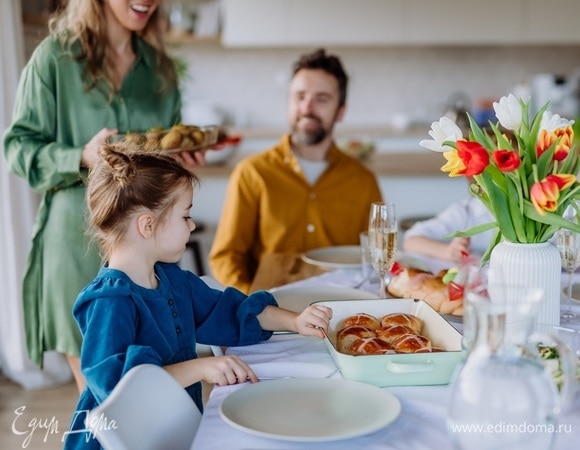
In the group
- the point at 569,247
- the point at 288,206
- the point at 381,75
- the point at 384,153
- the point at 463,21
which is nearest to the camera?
the point at 569,247

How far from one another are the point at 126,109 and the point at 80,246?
44 centimetres

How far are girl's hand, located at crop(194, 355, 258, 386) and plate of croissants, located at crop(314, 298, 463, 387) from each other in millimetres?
160

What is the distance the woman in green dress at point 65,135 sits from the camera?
7.41 feet

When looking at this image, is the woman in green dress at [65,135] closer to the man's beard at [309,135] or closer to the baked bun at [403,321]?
the man's beard at [309,135]

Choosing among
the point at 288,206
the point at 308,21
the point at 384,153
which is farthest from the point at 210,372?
the point at 308,21

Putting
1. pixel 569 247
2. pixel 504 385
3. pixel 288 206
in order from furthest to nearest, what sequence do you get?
pixel 288 206 < pixel 569 247 < pixel 504 385

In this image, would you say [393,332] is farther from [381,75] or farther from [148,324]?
[381,75]

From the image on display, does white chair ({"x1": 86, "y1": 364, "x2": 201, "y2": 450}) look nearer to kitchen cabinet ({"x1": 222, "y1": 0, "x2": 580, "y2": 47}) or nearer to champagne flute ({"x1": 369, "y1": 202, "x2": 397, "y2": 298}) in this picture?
champagne flute ({"x1": 369, "y1": 202, "x2": 397, "y2": 298})

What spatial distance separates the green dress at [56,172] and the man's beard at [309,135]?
0.77 m

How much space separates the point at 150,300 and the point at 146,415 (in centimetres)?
36

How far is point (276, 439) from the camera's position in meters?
1.12

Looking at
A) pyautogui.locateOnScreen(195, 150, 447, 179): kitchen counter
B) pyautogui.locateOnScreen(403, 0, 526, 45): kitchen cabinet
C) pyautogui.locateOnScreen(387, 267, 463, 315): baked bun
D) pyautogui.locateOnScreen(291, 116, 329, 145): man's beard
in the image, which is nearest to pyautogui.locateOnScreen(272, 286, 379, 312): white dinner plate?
pyautogui.locateOnScreen(387, 267, 463, 315): baked bun

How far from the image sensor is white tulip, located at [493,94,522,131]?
1.50 metres

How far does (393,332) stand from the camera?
147 centimetres
